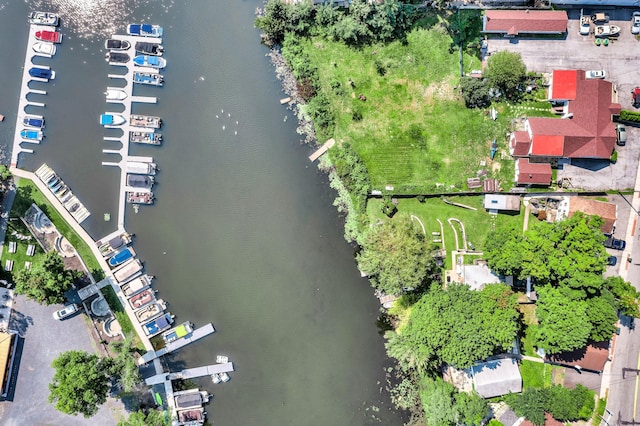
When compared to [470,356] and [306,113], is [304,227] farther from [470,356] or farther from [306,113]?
[470,356]

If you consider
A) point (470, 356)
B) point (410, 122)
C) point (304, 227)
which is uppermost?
point (410, 122)

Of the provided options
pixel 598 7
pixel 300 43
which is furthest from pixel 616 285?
pixel 300 43

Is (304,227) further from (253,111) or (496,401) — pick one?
(496,401)

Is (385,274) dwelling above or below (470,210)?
below

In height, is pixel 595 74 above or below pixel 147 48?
below

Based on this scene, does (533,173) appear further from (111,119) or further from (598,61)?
(111,119)

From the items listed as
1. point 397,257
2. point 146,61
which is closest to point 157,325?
point 397,257

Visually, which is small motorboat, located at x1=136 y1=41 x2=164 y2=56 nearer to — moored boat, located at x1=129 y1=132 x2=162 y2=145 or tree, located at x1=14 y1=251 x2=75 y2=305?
moored boat, located at x1=129 y1=132 x2=162 y2=145

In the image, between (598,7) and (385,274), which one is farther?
(598,7)
